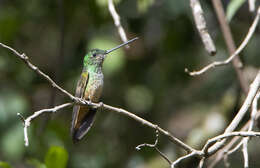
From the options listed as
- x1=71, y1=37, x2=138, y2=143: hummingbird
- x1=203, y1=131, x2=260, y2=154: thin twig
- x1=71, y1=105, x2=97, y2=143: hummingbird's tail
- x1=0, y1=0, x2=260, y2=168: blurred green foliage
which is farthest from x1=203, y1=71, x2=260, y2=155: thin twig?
x1=0, y1=0, x2=260, y2=168: blurred green foliage

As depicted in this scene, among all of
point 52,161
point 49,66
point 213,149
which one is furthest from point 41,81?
point 213,149

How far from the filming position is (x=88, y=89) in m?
3.64

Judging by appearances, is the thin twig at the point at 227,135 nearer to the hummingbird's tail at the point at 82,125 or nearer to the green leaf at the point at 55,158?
the green leaf at the point at 55,158

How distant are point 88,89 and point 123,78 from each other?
3.53 ft

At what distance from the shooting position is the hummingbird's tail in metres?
3.11

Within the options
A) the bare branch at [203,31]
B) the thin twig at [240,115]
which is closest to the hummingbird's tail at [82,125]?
the bare branch at [203,31]

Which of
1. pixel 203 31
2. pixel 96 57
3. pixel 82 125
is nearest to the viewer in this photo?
pixel 203 31

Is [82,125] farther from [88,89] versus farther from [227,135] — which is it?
[227,135]

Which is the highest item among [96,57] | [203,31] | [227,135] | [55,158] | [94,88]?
[96,57]

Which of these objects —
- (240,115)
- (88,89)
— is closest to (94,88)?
(88,89)

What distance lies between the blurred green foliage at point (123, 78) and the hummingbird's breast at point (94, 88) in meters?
0.38

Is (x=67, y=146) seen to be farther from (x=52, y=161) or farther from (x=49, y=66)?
(x=52, y=161)

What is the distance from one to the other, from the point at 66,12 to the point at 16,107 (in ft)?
2.86

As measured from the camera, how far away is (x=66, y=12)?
13.7 feet
